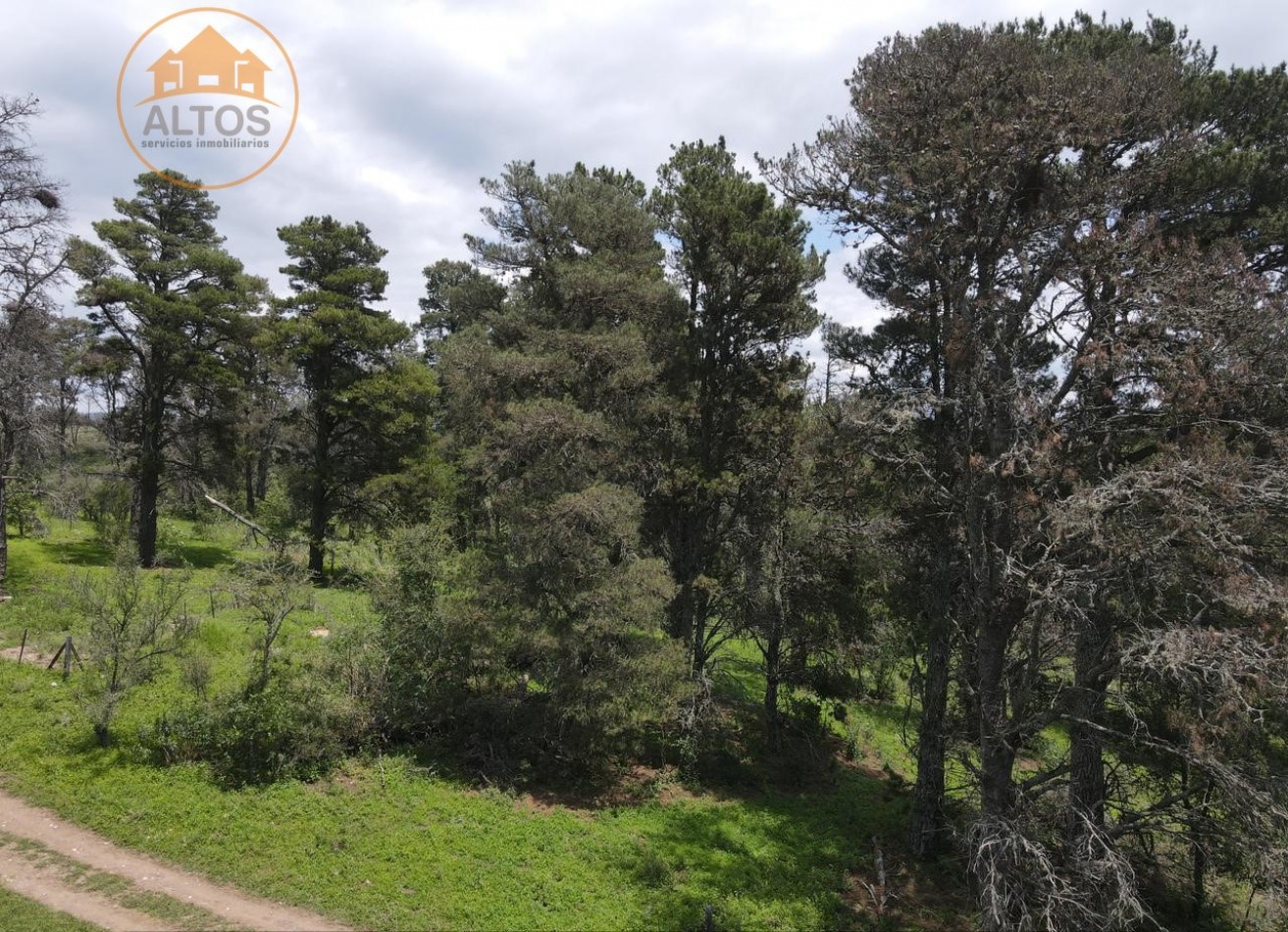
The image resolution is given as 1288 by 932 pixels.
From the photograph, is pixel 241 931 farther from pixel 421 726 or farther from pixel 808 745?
pixel 808 745

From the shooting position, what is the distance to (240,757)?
536 inches

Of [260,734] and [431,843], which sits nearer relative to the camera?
[431,843]

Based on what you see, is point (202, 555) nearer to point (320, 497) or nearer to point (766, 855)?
point (320, 497)

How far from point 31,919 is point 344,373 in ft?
68.1

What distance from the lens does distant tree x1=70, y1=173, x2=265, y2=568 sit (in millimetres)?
25328

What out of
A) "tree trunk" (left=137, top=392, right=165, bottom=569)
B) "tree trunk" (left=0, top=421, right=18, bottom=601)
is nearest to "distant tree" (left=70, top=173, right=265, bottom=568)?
"tree trunk" (left=137, top=392, right=165, bottom=569)

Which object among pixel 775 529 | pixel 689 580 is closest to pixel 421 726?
pixel 689 580

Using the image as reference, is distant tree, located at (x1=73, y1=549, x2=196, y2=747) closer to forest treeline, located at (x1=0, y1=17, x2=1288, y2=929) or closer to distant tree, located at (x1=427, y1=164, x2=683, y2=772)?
forest treeline, located at (x1=0, y1=17, x2=1288, y2=929)

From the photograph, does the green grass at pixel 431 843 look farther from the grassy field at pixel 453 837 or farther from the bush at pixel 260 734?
the bush at pixel 260 734

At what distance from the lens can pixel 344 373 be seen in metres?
27.2

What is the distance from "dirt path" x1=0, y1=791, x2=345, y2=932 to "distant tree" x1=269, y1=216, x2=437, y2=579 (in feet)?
51.8

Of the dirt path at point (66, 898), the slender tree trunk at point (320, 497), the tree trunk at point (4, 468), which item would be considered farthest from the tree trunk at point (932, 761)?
the tree trunk at point (4, 468)

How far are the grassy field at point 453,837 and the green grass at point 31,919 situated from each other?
168 centimetres

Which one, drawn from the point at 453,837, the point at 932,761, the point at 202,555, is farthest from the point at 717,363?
the point at 202,555
